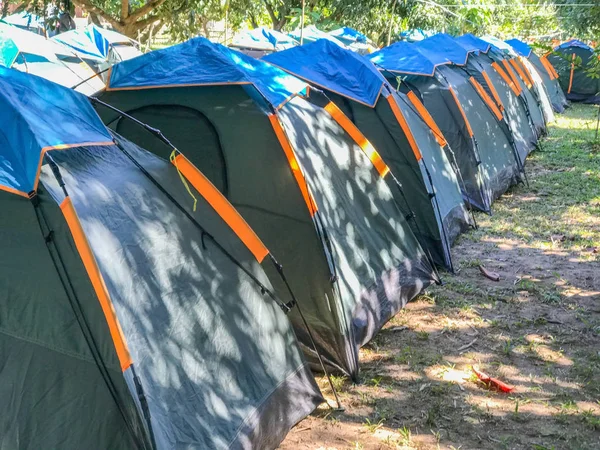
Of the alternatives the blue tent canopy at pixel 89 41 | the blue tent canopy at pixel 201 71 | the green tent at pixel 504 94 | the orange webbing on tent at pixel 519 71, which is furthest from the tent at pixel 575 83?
the blue tent canopy at pixel 201 71

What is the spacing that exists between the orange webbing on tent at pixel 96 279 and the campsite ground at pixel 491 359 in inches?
49.1

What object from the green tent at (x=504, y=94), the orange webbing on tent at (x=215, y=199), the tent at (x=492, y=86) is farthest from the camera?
the green tent at (x=504, y=94)

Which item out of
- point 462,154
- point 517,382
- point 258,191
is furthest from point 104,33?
point 517,382

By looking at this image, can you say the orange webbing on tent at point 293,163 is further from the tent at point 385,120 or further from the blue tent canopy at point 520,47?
the blue tent canopy at point 520,47

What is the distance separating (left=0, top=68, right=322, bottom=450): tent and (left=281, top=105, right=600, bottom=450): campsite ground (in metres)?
0.63

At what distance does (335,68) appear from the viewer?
6266mm

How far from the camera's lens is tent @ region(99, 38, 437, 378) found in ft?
14.8

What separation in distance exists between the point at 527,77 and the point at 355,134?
1116 cm

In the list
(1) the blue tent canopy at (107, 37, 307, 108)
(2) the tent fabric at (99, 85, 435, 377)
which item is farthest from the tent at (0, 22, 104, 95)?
(2) the tent fabric at (99, 85, 435, 377)

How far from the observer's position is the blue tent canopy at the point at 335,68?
608cm

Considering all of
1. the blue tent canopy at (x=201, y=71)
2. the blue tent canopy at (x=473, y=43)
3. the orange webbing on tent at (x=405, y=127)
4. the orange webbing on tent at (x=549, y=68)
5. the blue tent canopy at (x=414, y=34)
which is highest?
the blue tent canopy at (x=201, y=71)

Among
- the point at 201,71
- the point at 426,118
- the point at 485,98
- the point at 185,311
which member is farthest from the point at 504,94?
the point at 185,311

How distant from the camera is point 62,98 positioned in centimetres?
339

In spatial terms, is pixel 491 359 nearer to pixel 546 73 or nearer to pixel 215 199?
pixel 215 199
